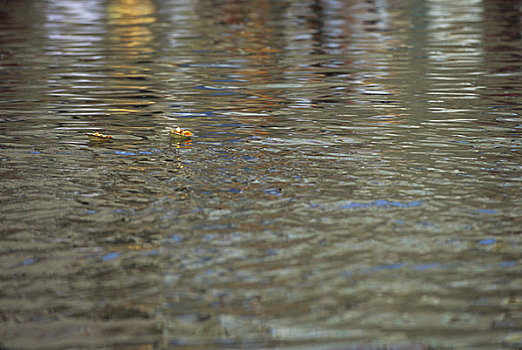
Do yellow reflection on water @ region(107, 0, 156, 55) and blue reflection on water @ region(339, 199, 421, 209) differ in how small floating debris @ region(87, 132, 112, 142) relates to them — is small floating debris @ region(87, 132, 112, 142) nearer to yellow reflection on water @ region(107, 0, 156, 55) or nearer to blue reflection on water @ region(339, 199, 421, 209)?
blue reflection on water @ region(339, 199, 421, 209)

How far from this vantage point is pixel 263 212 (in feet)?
21.5

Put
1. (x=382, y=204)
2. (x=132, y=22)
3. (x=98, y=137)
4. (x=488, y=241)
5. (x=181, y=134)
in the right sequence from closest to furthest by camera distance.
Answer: (x=488, y=241)
(x=382, y=204)
(x=181, y=134)
(x=98, y=137)
(x=132, y=22)

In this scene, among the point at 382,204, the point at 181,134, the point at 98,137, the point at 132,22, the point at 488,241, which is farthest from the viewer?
the point at 132,22

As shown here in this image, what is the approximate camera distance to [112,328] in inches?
184

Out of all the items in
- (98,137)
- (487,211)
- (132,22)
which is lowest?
(132,22)

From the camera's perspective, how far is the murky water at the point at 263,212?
4.73m

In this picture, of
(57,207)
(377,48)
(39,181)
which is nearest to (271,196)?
(57,207)

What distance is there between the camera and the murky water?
4734 millimetres

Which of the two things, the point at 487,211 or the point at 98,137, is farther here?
the point at 98,137

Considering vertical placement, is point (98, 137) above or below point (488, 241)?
below

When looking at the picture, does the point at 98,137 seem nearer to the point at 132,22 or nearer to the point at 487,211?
the point at 487,211

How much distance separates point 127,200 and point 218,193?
0.80m

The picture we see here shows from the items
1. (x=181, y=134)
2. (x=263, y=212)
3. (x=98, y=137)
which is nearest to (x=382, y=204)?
(x=263, y=212)

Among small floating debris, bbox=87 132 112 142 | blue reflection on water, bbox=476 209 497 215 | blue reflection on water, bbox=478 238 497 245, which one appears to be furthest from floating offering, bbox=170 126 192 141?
blue reflection on water, bbox=478 238 497 245
